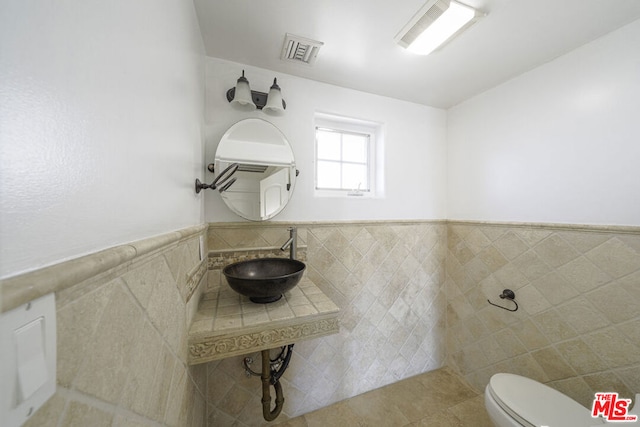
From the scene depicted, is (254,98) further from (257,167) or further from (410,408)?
(410,408)

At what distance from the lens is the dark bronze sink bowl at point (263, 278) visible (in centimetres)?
88

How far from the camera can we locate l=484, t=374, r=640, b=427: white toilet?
0.92 m

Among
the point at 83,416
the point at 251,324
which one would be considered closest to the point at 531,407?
the point at 251,324

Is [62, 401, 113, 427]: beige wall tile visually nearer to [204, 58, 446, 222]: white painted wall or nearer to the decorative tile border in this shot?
the decorative tile border

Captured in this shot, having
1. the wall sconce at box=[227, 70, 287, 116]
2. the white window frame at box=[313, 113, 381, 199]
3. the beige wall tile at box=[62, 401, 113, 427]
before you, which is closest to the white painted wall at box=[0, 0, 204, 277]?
the beige wall tile at box=[62, 401, 113, 427]

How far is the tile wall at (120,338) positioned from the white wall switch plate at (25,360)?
0.02m

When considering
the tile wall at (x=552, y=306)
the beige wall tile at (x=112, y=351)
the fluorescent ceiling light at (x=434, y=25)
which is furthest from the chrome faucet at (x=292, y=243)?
the tile wall at (x=552, y=306)

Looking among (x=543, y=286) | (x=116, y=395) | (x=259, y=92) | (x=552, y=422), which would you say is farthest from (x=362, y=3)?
(x=552, y=422)

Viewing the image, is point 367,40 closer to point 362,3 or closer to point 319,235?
point 362,3

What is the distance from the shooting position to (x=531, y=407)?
97 cm

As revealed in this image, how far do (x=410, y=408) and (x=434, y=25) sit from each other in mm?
2298

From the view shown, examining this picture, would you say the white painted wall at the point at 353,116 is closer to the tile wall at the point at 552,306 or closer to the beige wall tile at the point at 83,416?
the tile wall at the point at 552,306

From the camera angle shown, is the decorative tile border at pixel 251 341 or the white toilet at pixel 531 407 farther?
the white toilet at pixel 531 407

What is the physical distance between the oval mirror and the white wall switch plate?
1.07 metres
